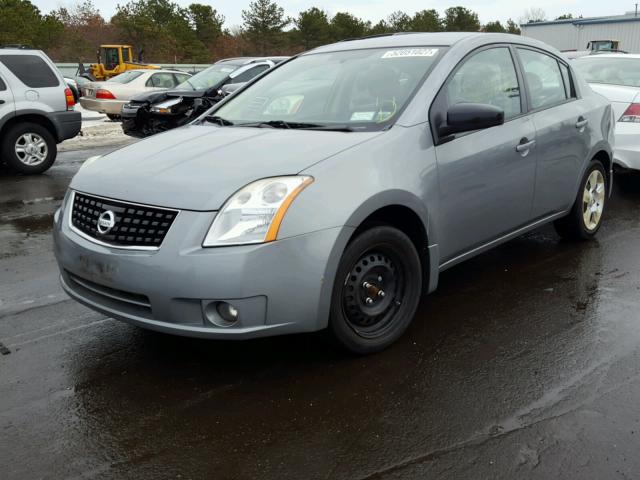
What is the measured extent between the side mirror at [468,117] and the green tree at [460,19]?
80.7m

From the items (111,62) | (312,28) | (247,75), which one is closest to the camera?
(247,75)

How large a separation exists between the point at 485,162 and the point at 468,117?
447 millimetres

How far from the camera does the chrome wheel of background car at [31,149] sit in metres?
9.67

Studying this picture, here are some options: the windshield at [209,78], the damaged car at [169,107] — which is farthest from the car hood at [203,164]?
the windshield at [209,78]

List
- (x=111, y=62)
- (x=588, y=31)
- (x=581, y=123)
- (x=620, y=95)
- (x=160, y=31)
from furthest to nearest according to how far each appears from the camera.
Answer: (x=160, y=31), (x=588, y=31), (x=111, y=62), (x=620, y=95), (x=581, y=123)

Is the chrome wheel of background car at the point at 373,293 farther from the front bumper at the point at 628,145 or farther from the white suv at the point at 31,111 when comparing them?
the white suv at the point at 31,111

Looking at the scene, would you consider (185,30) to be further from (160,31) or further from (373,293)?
(373,293)

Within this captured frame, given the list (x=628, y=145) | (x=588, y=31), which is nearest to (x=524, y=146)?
(x=628, y=145)

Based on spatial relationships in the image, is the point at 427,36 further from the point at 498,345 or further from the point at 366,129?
the point at 498,345

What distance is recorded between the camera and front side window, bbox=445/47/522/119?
4.06 meters

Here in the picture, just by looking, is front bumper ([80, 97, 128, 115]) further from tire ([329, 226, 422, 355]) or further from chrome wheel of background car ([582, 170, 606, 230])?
tire ([329, 226, 422, 355])

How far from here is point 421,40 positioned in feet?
14.3

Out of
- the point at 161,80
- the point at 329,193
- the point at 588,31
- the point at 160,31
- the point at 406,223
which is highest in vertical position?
the point at 160,31

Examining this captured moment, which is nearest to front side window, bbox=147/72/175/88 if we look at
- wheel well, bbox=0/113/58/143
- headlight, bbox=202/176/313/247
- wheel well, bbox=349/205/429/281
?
wheel well, bbox=0/113/58/143
